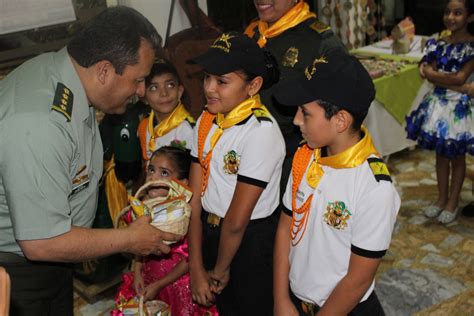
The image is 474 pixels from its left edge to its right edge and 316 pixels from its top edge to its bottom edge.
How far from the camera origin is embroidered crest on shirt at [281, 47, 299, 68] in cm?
284

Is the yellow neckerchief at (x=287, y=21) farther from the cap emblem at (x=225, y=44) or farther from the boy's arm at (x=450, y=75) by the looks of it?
the boy's arm at (x=450, y=75)

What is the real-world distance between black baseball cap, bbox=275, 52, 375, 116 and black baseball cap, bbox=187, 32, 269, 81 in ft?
1.29

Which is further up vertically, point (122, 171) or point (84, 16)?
point (84, 16)

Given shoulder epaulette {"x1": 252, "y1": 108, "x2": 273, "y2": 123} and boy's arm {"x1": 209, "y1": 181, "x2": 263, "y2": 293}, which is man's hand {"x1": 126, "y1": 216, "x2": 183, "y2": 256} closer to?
boy's arm {"x1": 209, "y1": 181, "x2": 263, "y2": 293}

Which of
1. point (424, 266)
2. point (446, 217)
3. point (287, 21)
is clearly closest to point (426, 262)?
point (424, 266)

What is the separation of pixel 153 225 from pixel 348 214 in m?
0.79

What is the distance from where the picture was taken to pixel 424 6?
7355mm

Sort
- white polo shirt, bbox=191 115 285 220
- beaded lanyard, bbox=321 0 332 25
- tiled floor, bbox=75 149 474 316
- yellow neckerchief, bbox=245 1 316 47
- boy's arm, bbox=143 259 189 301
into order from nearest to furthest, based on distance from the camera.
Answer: white polo shirt, bbox=191 115 285 220
boy's arm, bbox=143 259 189 301
yellow neckerchief, bbox=245 1 316 47
tiled floor, bbox=75 149 474 316
beaded lanyard, bbox=321 0 332 25

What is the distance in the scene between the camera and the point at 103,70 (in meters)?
2.11

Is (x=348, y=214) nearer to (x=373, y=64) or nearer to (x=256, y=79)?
(x=256, y=79)

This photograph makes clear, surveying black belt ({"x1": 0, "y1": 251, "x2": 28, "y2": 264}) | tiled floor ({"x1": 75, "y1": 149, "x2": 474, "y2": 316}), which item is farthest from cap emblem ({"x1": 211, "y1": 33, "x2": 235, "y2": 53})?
tiled floor ({"x1": 75, "y1": 149, "x2": 474, "y2": 316})

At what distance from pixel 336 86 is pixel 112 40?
30.4 inches

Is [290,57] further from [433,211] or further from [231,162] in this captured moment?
[433,211]

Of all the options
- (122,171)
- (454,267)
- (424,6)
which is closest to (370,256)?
(122,171)
